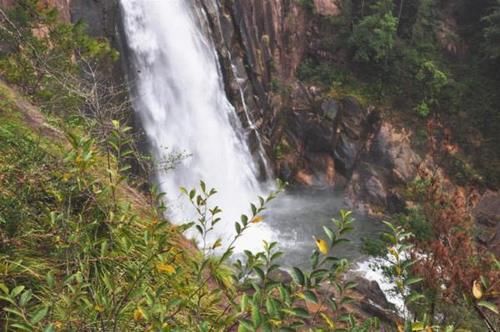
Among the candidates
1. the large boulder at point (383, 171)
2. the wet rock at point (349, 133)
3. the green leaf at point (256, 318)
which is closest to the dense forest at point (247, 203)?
the green leaf at point (256, 318)

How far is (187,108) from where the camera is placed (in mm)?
15266

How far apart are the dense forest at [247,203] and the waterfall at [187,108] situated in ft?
1.72

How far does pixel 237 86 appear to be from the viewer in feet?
58.7

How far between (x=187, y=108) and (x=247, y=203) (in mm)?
4246

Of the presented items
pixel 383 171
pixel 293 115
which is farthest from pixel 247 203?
pixel 383 171

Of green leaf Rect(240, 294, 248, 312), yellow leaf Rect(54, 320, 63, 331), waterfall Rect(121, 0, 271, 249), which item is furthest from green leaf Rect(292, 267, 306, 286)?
waterfall Rect(121, 0, 271, 249)

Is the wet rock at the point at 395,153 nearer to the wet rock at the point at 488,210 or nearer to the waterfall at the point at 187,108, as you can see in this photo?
the wet rock at the point at 488,210

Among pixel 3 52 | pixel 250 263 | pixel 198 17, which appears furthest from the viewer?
pixel 198 17

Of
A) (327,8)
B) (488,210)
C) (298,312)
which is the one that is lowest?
(488,210)

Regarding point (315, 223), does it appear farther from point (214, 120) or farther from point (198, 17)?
point (198, 17)

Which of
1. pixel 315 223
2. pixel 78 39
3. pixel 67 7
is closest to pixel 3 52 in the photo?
pixel 78 39

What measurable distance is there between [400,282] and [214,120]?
14606 millimetres

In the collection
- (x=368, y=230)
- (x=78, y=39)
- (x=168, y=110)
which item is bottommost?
(x=368, y=230)

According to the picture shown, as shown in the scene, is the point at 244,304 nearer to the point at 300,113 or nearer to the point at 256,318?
the point at 256,318
